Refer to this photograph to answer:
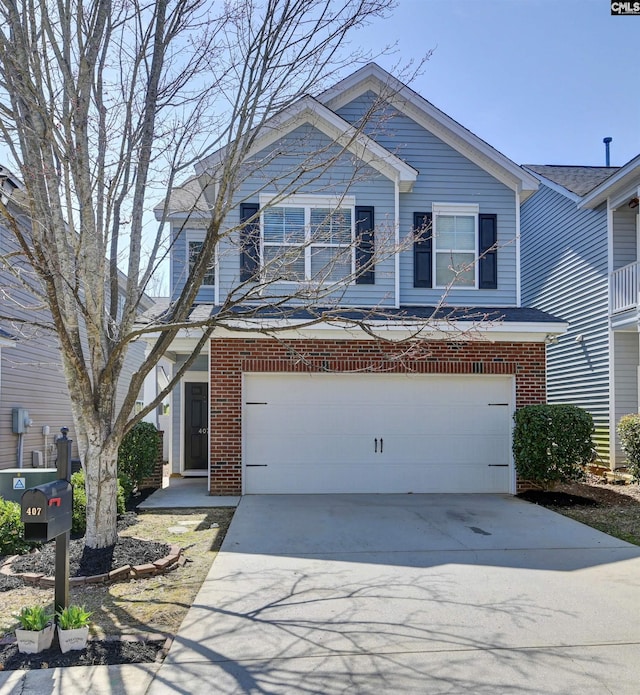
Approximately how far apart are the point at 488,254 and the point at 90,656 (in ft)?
32.4

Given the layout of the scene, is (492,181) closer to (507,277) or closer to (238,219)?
(507,277)

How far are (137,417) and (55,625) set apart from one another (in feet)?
7.97

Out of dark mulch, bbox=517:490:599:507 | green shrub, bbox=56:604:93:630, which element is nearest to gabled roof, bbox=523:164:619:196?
dark mulch, bbox=517:490:599:507

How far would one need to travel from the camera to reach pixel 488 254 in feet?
39.4

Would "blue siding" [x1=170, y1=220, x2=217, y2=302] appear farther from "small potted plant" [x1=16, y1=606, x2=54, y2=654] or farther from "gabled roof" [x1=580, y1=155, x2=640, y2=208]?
"gabled roof" [x1=580, y1=155, x2=640, y2=208]

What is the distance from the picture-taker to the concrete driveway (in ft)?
13.0

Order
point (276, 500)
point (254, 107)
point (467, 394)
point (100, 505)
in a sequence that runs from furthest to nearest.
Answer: point (467, 394) → point (276, 500) → point (254, 107) → point (100, 505)

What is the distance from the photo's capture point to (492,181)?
1241 cm

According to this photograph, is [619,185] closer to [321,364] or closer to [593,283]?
[593,283]

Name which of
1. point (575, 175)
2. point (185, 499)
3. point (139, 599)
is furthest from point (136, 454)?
point (575, 175)

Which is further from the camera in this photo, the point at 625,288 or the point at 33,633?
the point at 625,288

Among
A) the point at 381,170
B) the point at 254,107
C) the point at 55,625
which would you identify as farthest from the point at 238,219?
the point at 55,625

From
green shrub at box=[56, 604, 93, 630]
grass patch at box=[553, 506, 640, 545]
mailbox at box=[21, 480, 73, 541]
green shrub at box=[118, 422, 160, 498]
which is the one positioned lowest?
grass patch at box=[553, 506, 640, 545]

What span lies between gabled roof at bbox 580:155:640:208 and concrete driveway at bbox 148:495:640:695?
789cm
